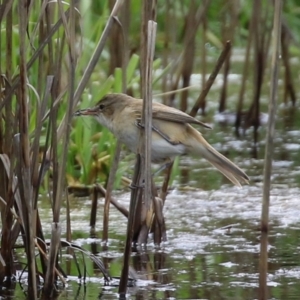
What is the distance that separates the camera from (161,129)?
5.29m

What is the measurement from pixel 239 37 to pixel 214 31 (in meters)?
0.37

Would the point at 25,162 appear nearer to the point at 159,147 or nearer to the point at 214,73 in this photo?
the point at 159,147

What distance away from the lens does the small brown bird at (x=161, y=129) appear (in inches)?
202

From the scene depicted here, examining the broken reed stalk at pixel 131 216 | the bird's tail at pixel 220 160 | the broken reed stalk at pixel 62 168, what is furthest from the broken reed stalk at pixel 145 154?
the bird's tail at pixel 220 160

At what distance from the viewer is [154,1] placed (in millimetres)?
4090

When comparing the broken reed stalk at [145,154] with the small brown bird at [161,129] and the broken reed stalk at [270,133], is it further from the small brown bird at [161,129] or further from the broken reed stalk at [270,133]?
the small brown bird at [161,129]

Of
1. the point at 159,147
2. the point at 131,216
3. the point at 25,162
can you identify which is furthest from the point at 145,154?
the point at 159,147

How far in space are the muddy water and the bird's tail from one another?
0.31 metres

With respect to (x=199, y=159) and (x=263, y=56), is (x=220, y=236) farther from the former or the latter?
(x=263, y=56)

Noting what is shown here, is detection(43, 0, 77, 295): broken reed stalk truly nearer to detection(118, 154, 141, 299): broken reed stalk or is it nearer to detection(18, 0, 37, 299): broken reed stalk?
detection(18, 0, 37, 299): broken reed stalk

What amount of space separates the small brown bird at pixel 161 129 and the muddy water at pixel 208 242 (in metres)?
0.38

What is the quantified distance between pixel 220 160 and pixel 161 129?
1.22 ft

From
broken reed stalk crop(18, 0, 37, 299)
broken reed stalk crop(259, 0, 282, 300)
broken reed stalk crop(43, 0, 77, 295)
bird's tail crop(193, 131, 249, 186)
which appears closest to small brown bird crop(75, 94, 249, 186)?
bird's tail crop(193, 131, 249, 186)

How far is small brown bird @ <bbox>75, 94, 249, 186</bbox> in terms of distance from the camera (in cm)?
512
